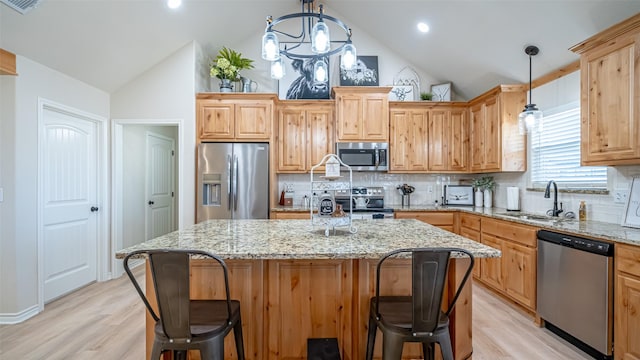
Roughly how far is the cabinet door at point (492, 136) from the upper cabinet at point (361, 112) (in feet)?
4.25

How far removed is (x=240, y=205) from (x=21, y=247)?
2067mm

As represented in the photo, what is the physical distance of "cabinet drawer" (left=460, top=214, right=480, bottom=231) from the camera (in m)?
3.70

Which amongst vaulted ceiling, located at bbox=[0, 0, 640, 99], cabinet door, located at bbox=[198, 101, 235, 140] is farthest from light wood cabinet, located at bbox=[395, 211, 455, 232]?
cabinet door, located at bbox=[198, 101, 235, 140]

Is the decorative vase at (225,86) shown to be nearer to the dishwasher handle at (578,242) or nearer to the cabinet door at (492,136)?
the cabinet door at (492,136)

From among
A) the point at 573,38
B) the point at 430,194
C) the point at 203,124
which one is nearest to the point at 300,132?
the point at 203,124

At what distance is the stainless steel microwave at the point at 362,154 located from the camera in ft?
14.3

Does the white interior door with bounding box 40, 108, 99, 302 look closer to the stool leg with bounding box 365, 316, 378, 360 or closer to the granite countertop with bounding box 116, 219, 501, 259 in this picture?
the granite countertop with bounding box 116, 219, 501, 259

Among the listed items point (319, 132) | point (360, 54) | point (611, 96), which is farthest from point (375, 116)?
point (611, 96)

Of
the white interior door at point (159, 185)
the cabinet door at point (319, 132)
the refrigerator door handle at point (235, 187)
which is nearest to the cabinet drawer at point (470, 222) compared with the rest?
the cabinet door at point (319, 132)

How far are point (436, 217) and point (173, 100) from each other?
3781 mm

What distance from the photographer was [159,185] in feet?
16.9

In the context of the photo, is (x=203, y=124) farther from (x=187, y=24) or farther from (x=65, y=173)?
(x=65, y=173)

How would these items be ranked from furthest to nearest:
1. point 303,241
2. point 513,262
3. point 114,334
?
point 513,262, point 114,334, point 303,241

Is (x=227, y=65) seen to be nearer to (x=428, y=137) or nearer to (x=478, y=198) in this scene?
(x=428, y=137)
